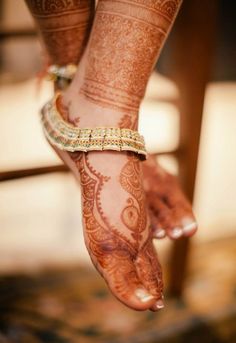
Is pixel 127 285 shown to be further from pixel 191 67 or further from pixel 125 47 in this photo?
pixel 191 67

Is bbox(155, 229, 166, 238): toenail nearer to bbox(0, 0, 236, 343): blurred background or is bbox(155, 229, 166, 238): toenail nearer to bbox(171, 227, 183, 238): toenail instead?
bbox(171, 227, 183, 238): toenail

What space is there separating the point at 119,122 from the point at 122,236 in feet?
0.53

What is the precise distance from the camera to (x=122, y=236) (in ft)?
2.10

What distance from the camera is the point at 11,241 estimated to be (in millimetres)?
1495

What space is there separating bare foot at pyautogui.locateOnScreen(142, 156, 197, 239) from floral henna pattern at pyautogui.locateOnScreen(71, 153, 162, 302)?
0.33ft

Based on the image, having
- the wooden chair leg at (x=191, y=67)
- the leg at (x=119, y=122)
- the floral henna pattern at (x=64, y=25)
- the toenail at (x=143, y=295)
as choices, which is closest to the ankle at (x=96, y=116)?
the leg at (x=119, y=122)

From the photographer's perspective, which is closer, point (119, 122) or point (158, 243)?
point (119, 122)

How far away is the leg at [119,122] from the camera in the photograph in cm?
64

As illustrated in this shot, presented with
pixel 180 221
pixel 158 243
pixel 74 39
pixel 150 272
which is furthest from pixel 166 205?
pixel 158 243

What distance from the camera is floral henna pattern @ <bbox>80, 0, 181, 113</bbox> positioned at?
0.65 meters

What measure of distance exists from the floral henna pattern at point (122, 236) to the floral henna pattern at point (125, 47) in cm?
9

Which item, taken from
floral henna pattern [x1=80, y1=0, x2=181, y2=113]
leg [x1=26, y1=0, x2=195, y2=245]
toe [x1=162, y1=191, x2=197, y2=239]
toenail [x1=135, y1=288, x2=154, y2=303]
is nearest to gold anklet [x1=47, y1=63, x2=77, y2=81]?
leg [x1=26, y1=0, x2=195, y2=245]

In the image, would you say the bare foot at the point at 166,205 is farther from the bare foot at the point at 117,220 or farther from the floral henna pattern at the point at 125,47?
the floral henna pattern at the point at 125,47

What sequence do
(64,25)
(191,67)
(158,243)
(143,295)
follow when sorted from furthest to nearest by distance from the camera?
1. (158,243)
2. (191,67)
3. (64,25)
4. (143,295)
